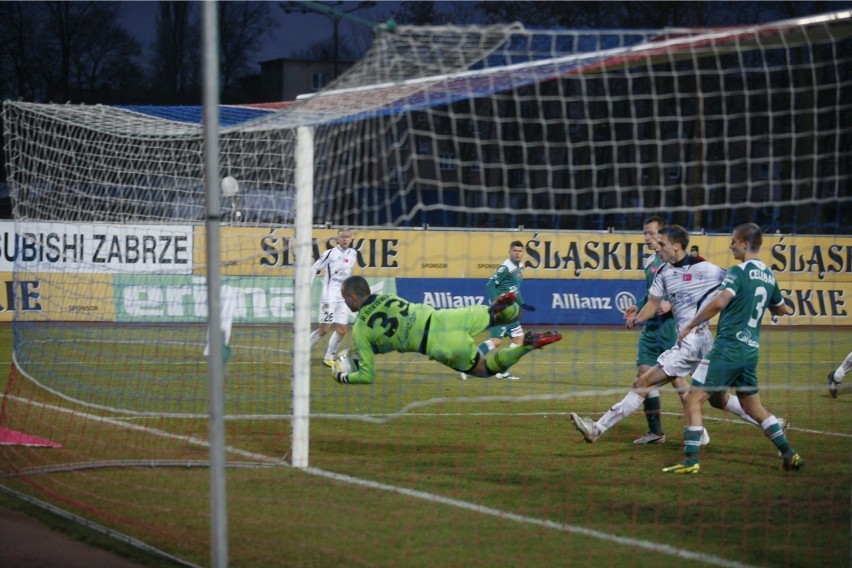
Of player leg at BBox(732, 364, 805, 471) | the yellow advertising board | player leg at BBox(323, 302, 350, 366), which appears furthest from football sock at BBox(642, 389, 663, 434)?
the yellow advertising board

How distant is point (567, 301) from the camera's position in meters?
25.5

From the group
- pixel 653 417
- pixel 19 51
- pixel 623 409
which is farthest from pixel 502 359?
pixel 19 51

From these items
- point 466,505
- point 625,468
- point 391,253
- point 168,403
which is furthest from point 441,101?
point 391,253

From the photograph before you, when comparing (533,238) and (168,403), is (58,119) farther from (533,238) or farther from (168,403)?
(533,238)

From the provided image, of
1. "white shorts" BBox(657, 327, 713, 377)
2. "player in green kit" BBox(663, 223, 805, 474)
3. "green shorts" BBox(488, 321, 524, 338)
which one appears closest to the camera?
"player in green kit" BBox(663, 223, 805, 474)

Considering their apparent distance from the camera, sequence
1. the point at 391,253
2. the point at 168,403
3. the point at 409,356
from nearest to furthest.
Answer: the point at 168,403 < the point at 409,356 < the point at 391,253

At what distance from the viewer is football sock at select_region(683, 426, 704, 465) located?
29.1 ft

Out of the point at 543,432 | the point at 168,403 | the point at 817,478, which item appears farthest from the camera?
the point at 168,403

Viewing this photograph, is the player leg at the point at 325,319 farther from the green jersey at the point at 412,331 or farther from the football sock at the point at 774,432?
the football sock at the point at 774,432

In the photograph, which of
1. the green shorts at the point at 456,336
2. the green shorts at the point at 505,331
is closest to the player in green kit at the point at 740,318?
the green shorts at the point at 456,336

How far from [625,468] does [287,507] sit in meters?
3.18

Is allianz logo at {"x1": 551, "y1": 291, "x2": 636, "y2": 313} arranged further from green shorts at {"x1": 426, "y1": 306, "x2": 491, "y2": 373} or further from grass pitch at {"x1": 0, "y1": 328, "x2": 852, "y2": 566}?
green shorts at {"x1": 426, "y1": 306, "x2": 491, "y2": 373}

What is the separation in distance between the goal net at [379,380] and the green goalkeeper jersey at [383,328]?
1.71 ft

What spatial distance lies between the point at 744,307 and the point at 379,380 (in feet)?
25.6
